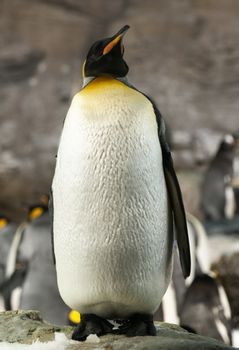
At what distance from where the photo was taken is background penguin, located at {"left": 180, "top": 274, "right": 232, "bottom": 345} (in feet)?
14.7

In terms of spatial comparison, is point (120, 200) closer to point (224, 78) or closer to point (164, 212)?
point (164, 212)

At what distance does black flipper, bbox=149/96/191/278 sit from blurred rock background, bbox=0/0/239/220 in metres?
5.66

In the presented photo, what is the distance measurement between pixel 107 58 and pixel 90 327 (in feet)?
2.63

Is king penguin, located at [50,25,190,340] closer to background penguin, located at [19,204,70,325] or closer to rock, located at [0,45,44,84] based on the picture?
background penguin, located at [19,204,70,325]

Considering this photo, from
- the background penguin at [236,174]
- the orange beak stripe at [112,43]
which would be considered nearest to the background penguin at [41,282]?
the orange beak stripe at [112,43]

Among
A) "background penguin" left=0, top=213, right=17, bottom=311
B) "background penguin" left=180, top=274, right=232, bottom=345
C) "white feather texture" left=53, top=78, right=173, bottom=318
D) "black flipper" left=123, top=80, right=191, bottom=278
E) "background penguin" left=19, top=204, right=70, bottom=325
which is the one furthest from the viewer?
"background penguin" left=0, top=213, right=17, bottom=311

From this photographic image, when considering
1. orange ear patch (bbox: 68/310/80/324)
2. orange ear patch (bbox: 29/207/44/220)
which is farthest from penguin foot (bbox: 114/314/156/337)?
orange ear patch (bbox: 29/207/44/220)

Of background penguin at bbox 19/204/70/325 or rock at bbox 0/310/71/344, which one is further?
background penguin at bbox 19/204/70/325

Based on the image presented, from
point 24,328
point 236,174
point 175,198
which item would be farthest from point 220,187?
point 24,328

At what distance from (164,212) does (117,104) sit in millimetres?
354

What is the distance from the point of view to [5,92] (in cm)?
799

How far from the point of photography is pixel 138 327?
225 centimetres

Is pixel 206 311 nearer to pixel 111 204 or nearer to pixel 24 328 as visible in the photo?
pixel 24 328

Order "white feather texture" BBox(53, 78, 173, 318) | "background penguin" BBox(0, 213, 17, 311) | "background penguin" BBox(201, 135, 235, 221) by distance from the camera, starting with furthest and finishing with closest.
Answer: "background penguin" BBox(201, 135, 235, 221) < "background penguin" BBox(0, 213, 17, 311) < "white feather texture" BBox(53, 78, 173, 318)
